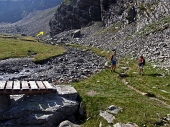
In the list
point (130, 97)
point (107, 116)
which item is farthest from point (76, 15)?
point (107, 116)

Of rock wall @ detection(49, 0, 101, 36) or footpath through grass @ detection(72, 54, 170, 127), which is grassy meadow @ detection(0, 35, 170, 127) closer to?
footpath through grass @ detection(72, 54, 170, 127)

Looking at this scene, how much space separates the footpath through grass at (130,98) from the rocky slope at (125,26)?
8082 mm

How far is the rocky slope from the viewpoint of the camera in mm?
48181

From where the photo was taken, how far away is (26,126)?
1664 cm

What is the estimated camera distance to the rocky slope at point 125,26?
4818 centimetres

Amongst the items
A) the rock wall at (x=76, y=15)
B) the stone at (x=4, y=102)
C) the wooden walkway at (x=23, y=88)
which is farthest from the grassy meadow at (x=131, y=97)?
the rock wall at (x=76, y=15)

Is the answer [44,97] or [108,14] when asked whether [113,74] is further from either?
[108,14]

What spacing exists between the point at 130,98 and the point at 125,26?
84.1 m

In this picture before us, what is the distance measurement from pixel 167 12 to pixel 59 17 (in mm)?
131656

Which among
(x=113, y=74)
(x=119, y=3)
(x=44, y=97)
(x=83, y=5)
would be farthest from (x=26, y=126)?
(x=83, y=5)

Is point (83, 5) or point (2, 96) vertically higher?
point (83, 5)

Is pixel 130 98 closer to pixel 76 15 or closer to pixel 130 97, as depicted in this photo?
pixel 130 97

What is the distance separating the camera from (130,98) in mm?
20078

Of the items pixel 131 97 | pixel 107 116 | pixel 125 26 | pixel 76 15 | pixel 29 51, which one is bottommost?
pixel 107 116
